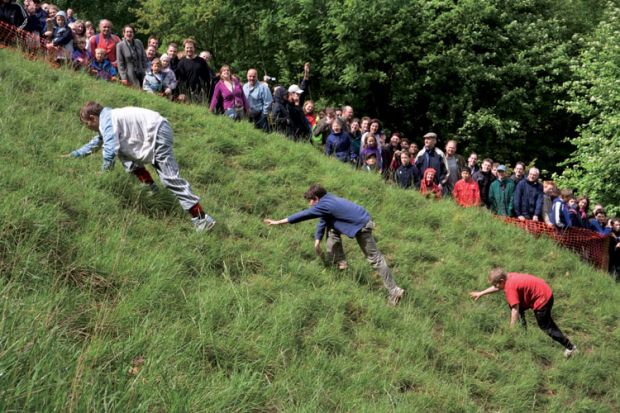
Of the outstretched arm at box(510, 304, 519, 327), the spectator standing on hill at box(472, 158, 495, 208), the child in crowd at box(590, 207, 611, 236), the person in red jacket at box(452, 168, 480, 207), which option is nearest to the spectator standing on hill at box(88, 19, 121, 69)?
the person in red jacket at box(452, 168, 480, 207)

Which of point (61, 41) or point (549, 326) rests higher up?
point (61, 41)

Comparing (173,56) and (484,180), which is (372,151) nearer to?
(484,180)

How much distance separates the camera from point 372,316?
21.6 ft

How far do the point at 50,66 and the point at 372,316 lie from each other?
26.0ft

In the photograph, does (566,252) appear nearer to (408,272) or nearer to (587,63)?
(408,272)

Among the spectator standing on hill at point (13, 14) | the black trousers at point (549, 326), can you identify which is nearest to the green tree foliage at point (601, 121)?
the black trousers at point (549, 326)

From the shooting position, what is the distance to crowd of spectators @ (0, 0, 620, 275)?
11.3 meters

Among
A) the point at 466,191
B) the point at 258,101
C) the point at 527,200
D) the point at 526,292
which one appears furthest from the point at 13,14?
the point at 527,200

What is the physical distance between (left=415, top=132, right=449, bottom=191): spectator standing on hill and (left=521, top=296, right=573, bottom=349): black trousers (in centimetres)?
478

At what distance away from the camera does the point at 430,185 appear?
11.9 m

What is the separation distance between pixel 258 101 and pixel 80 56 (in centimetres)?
373

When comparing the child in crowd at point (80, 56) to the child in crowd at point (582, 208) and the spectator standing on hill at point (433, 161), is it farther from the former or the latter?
the child in crowd at point (582, 208)

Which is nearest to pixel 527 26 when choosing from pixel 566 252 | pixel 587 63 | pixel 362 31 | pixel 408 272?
pixel 587 63

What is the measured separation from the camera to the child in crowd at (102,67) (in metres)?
11.2
